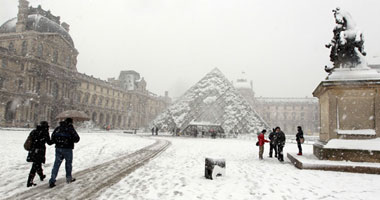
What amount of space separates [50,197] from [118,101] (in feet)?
175

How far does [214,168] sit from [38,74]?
35.8 m

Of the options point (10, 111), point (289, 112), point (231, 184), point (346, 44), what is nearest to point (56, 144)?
point (231, 184)

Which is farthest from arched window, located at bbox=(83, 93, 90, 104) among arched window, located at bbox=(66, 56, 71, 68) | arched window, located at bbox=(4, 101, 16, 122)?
arched window, located at bbox=(4, 101, 16, 122)

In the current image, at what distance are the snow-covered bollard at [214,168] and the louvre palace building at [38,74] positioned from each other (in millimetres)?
26903

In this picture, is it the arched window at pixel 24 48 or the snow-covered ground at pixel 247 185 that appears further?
the arched window at pixel 24 48

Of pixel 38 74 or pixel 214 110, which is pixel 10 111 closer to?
pixel 38 74

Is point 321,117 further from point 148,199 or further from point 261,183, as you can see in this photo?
point 148,199

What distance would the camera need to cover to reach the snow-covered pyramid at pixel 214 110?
30688 millimetres

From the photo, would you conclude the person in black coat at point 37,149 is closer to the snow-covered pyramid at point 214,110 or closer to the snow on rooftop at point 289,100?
the snow-covered pyramid at point 214,110

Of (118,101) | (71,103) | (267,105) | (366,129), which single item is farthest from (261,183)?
(267,105)

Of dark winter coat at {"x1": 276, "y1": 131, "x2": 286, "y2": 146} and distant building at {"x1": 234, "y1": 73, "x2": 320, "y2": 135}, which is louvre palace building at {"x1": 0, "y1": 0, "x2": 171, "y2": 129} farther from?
distant building at {"x1": 234, "y1": 73, "x2": 320, "y2": 135}

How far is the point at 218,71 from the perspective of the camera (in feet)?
120

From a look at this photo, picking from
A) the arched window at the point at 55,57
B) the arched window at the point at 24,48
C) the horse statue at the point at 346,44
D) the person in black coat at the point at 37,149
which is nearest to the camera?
the person in black coat at the point at 37,149

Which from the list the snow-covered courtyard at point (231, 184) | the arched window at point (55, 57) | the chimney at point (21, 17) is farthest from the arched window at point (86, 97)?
the snow-covered courtyard at point (231, 184)
